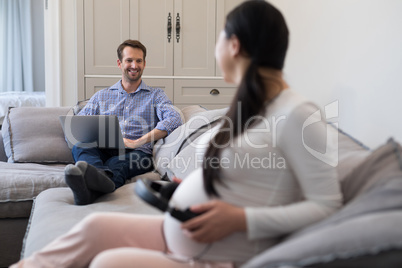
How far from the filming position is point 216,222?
99 centimetres

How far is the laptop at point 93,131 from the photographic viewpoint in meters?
2.52

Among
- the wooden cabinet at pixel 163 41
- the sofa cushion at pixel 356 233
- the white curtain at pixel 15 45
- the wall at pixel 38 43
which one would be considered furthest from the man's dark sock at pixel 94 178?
the wall at pixel 38 43

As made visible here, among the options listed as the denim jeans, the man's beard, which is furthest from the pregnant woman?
the man's beard

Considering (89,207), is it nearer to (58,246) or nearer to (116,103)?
(58,246)

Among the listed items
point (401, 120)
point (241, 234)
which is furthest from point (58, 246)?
point (401, 120)

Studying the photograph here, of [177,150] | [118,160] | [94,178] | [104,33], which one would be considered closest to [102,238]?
[94,178]

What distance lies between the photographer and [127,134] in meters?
3.00

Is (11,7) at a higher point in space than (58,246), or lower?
higher

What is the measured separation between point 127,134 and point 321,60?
4.06ft

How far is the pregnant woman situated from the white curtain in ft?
22.6

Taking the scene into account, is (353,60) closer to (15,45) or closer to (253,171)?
(253,171)

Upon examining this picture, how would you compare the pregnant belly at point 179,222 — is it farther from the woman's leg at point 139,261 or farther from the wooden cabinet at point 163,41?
the wooden cabinet at point 163,41

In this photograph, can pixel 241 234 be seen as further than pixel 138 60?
No

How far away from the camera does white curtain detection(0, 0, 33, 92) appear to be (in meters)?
7.34
